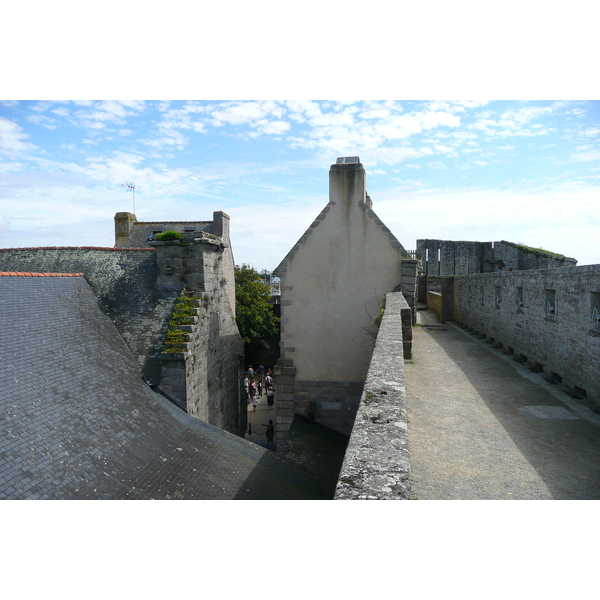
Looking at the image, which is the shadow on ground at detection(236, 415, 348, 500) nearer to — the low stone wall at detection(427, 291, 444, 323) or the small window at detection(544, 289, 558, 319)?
the small window at detection(544, 289, 558, 319)

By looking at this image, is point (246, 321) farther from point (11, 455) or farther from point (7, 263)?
point (11, 455)

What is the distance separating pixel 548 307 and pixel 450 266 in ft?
66.5

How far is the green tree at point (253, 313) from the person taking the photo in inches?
1027

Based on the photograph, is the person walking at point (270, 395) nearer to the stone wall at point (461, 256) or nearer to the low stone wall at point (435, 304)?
the low stone wall at point (435, 304)

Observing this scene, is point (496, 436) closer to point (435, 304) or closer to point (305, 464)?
point (305, 464)

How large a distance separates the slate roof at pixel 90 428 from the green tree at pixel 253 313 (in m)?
16.4

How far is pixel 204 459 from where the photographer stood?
7.30 metres

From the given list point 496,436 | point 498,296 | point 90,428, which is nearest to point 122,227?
point 498,296

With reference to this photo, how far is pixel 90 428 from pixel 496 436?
5573 mm

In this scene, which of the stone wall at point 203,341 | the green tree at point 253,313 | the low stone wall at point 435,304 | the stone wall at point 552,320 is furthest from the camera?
the green tree at point 253,313

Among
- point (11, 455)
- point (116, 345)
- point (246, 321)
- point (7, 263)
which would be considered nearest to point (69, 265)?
point (7, 263)

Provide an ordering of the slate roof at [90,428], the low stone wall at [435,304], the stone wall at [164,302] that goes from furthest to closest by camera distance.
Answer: the low stone wall at [435,304], the stone wall at [164,302], the slate roof at [90,428]

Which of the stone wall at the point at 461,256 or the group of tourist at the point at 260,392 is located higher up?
the stone wall at the point at 461,256

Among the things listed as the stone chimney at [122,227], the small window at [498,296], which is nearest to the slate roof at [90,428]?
the small window at [498,296]
